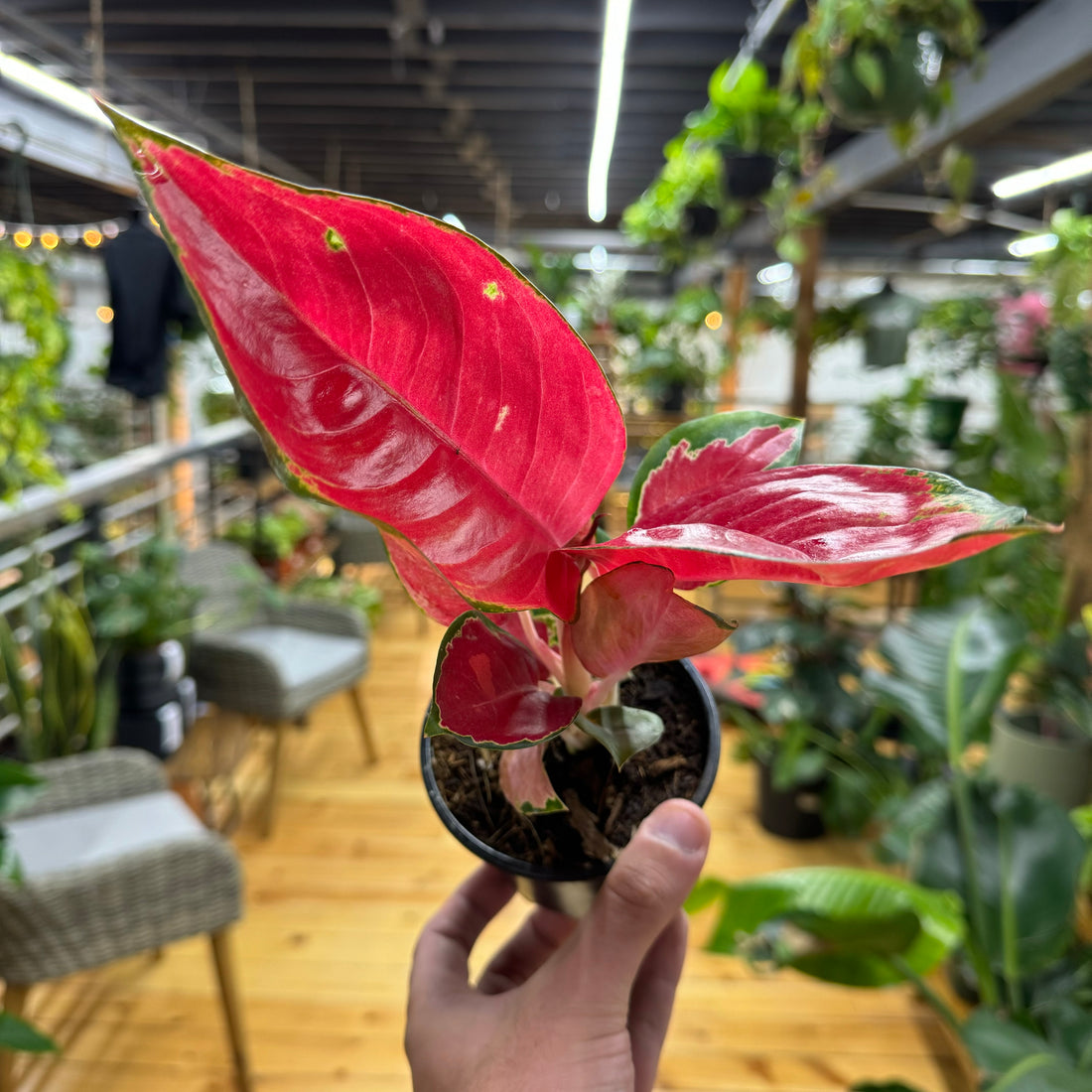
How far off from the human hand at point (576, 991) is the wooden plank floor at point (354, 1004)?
1.50 m

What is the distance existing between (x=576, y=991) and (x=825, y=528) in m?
0.37

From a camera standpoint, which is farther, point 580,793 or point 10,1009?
point 10,1009

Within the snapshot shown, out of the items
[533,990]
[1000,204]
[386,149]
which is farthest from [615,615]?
[1000,204]

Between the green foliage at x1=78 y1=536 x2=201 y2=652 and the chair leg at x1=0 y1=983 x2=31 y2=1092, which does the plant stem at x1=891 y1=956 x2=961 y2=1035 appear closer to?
the chair leg at x1=0 y1=983 x2=31 y2=1092

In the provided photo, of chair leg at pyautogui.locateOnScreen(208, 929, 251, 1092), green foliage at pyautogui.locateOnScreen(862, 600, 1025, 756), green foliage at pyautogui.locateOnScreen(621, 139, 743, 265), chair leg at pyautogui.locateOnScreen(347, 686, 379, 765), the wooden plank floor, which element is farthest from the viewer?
chair leg at pyautogui.locateOnScreen(347, 686, 379, 765)

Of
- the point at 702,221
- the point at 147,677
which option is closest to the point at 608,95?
the point at 702,221

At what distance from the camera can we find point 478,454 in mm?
354

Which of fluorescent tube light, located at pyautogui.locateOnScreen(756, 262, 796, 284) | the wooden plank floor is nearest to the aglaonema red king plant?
the wooden plank floor

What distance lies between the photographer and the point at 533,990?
0.58 m

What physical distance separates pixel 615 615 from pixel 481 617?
0.22 ft

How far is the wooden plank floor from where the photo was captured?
6.40 feet

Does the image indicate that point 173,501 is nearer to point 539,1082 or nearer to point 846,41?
point 846,41

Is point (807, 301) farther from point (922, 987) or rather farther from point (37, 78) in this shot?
point (37, 78)

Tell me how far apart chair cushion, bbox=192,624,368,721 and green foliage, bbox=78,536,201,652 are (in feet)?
0.54
